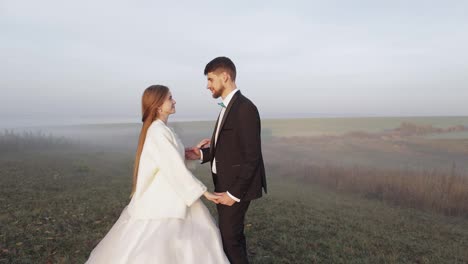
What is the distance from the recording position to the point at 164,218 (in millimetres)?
3424

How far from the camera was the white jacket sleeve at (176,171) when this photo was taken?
3346 millimetres

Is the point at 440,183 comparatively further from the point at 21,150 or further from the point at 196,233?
the point at 21,150

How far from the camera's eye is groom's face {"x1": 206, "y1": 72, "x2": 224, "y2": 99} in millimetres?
3410

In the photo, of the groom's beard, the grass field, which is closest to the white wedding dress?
the groom's beard

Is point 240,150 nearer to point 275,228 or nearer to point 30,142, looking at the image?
point 275,228

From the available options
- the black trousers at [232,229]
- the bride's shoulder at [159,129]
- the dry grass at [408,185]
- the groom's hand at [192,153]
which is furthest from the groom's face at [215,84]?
the dry grass at [408,185]

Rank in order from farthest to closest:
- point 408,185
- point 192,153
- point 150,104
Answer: point 408,185 < point 192,153 < point 150,104

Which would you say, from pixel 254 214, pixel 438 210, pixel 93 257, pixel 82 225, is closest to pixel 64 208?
pixel 82 225

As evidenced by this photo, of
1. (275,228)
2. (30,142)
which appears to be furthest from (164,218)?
(30,142)

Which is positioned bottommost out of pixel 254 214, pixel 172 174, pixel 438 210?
pixel 438 210

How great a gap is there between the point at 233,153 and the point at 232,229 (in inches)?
32.4

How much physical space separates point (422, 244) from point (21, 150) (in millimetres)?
28547

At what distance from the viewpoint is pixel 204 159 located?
419 centimetres

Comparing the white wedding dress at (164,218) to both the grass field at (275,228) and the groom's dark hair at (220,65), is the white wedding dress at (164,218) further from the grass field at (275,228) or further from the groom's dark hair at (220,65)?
the grass field at (275,228)
